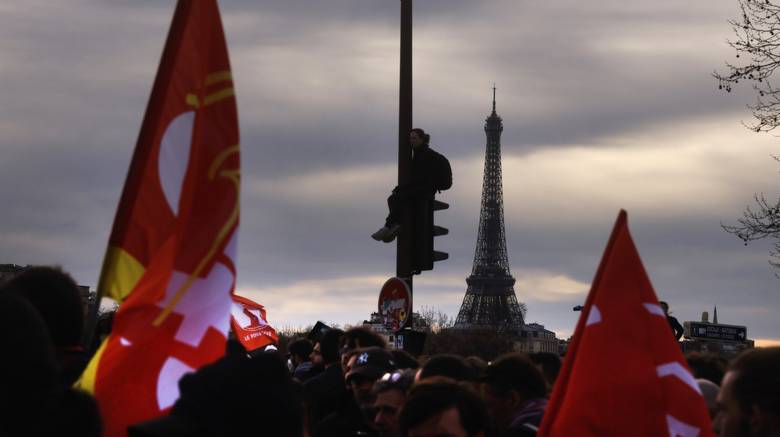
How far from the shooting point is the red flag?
18.1 m

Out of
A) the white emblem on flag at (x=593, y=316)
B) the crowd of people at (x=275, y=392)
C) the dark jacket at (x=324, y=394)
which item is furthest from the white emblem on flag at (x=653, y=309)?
the dark jacket at (x=324, y=394)

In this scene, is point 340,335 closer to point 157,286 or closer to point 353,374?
point 353,374

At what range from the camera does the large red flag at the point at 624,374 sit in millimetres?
→ 6270

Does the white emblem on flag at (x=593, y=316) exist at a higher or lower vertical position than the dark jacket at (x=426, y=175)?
lower

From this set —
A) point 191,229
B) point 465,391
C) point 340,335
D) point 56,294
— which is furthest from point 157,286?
point 340,335

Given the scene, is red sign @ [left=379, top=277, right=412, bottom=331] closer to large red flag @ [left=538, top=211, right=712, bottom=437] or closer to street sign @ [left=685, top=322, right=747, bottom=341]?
large red flag @ [left=538, top=211, right=712, bottom=437]

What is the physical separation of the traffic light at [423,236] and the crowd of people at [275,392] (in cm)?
577

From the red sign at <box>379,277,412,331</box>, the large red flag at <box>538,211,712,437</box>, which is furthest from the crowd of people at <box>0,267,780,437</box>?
the red sign at <box>379,277,412,331</box>

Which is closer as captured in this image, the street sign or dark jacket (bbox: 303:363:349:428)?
dark jacket (bbox: 303:363:349:428)

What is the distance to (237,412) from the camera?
379 centimetres

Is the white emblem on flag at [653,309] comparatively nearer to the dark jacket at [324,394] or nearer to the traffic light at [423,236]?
the dark jacket at [324,394]

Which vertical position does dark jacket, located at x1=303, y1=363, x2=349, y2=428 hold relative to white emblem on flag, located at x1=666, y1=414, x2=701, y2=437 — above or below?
above

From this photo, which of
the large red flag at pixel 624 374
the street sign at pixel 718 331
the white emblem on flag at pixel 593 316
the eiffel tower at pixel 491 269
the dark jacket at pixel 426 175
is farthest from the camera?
the eiffel tower at pixel 491 269

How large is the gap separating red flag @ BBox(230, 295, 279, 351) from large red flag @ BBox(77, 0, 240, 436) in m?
11.7
